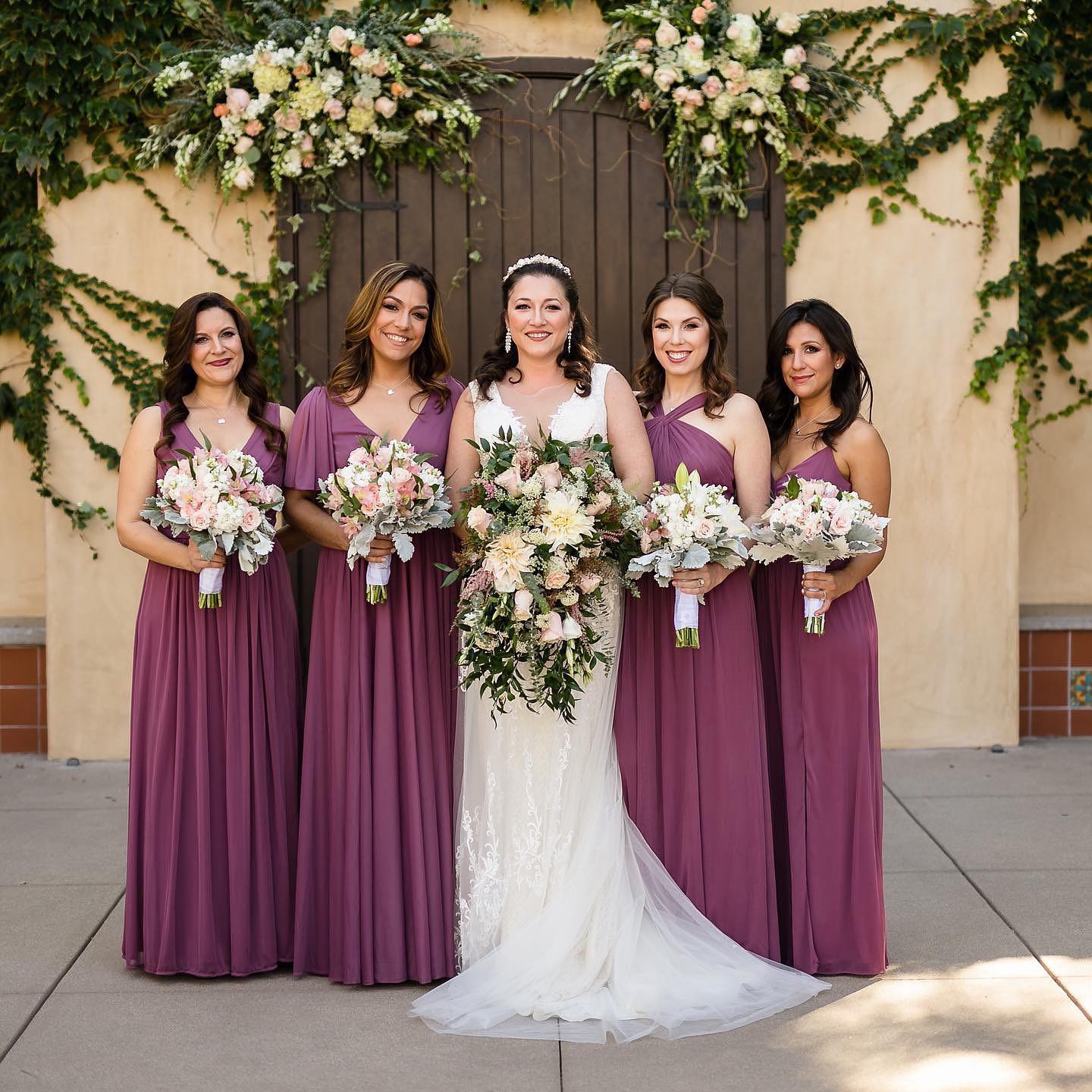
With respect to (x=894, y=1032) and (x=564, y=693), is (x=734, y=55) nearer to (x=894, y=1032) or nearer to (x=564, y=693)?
(x=564, y=693)

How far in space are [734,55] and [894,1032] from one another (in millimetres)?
4835

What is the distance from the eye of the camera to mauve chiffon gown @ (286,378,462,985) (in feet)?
13.4

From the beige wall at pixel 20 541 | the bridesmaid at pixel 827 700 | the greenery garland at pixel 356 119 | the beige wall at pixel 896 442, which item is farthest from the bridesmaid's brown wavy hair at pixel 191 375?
the beige wall at pixel 20 541

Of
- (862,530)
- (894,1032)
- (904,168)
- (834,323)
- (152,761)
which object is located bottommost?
(894,1032)

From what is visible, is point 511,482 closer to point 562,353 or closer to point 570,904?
point 562,353

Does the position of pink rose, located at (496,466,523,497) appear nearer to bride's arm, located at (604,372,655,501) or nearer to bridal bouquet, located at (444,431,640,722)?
bridal bouquet, located at (444,431,640,722)

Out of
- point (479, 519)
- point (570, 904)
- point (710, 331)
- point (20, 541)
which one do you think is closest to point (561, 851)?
point (570, 904)

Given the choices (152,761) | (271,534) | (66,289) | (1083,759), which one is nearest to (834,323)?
(271,534)

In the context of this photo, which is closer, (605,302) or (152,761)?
(152,761)

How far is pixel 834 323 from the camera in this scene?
4293 millimetres

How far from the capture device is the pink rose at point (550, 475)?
12.3 feet

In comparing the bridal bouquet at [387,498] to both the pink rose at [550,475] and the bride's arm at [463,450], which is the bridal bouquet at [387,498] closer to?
the bride's arm at [463,450]

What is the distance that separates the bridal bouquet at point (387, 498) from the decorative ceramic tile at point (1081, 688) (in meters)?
4.78

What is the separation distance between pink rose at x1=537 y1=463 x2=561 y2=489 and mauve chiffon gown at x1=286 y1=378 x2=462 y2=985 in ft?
1.77
